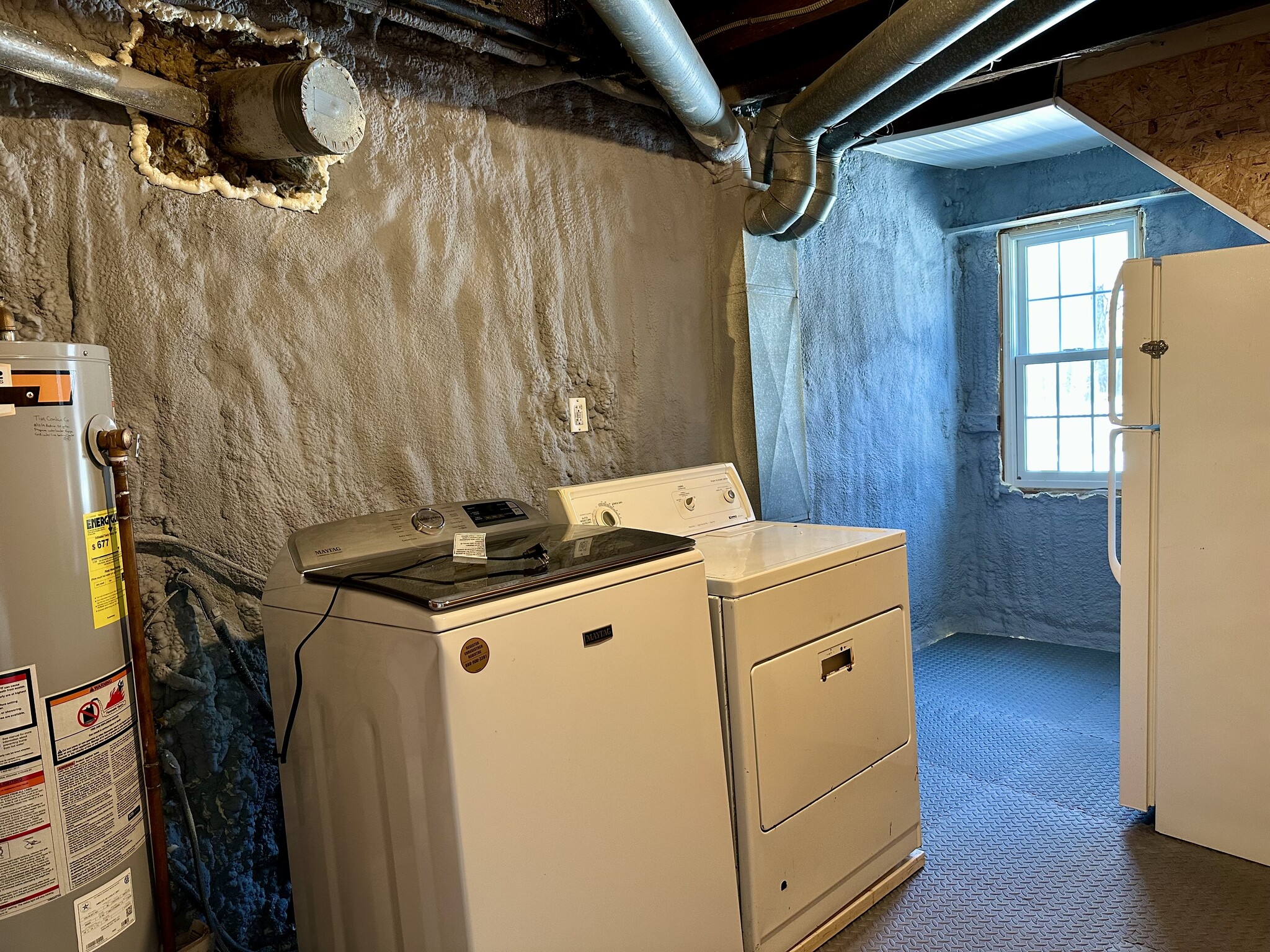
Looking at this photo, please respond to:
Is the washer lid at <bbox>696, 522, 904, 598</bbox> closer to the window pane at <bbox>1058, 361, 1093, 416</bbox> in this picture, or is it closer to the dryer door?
the dryer door

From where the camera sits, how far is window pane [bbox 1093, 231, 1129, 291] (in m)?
4.33

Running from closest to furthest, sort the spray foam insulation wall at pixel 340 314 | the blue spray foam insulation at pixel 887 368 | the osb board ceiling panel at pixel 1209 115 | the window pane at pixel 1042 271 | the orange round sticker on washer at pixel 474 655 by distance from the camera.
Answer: the orange round sticker on washer at pixel 474 655
the spray foam insulation wall at pixel 340 314
the osb board ceiling panel at pixel 1209 115
the blue spray foam insulation at pixel 887 368
the window pane at pixel 1042 271

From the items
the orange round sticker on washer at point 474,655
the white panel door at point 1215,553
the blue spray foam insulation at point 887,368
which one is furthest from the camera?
the blue spray foam insulation at point 887,368

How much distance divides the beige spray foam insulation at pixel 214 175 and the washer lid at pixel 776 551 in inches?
50.6

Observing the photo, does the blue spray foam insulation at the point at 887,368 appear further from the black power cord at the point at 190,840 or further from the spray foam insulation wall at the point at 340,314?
the black power cord at the point at 190,840

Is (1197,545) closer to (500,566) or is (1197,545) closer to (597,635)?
(597,635)

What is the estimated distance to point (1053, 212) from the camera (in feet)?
14.5

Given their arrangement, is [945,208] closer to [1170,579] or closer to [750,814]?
[1170,579]

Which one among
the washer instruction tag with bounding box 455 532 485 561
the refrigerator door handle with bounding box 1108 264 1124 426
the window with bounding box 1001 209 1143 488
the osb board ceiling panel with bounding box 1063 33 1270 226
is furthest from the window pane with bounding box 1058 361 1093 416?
the washer instruction tag with bounding box 455 532 485 561

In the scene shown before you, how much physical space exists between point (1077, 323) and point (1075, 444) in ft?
1.97

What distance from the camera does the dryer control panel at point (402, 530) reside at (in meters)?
1.85

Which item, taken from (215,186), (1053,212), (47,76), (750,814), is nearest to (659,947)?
(750,814)

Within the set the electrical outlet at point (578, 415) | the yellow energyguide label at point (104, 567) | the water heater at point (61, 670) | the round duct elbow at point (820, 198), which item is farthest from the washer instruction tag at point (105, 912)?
the round duct elbow at point (820, 198)

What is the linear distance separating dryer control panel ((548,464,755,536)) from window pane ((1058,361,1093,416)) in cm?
245
